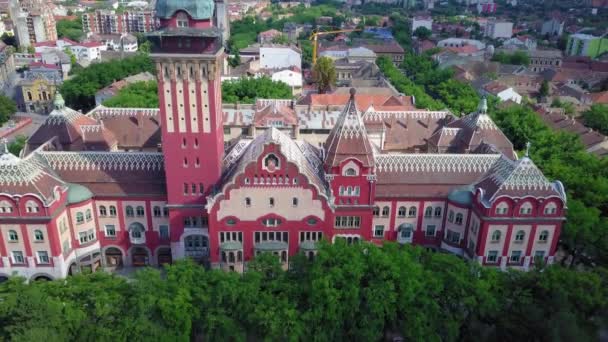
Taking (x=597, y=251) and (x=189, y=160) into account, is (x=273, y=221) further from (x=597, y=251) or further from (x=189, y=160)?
(x=597, y=251)

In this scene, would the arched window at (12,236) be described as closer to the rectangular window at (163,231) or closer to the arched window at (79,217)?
the arched window at (79,217)

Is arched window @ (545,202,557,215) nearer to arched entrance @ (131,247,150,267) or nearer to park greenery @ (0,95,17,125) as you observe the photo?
arched entrance @ (131,247,150,267)

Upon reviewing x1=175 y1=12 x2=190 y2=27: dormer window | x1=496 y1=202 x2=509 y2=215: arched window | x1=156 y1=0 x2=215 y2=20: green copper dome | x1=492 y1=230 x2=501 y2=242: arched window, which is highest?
x1=156 y1=0 x2=215 y2=20: green copper dome

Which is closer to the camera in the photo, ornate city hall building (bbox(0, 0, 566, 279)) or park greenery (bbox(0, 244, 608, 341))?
park greenery (bbox(0, 244, 608, 341))

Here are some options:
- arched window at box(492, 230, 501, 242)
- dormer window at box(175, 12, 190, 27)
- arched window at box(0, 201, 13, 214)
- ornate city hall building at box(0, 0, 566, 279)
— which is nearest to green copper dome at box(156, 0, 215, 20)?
ornate city hall building at box(0, 0, 566, 279)

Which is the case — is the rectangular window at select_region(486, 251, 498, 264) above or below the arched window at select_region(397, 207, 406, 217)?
below

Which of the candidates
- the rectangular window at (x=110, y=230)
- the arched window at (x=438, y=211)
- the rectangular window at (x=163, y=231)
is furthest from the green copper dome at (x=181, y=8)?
the arched window at (x=438, y=211)

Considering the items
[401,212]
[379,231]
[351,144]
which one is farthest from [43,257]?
[401,212]
